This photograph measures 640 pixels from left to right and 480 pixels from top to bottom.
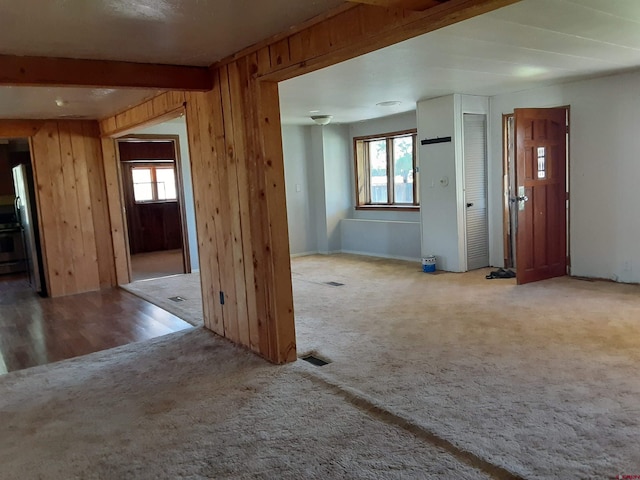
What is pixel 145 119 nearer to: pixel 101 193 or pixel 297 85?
pixel 297 85

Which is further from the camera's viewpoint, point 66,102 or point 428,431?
point 66,102

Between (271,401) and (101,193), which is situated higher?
(101,193)

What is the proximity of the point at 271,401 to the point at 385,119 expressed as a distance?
19.1 ft

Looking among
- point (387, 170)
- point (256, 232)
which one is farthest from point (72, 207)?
point (387, 170)

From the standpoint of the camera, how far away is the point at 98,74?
3.30m

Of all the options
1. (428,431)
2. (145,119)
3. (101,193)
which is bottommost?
(428,431)

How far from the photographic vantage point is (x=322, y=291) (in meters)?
5.64

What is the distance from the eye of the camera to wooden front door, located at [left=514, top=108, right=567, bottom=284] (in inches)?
212

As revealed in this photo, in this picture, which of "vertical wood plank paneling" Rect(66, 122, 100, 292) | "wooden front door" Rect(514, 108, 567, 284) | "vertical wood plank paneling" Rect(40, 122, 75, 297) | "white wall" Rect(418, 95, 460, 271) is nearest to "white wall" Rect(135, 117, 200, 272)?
"vertical wood plank paneling" Rect(66, 122, 100, 292)

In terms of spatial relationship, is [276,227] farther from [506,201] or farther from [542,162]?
[506,201]

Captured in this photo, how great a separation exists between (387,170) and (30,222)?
17.0 feet

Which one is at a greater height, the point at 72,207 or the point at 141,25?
the point at 141,25

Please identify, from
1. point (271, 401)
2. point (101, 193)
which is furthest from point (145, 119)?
point (271, 401)

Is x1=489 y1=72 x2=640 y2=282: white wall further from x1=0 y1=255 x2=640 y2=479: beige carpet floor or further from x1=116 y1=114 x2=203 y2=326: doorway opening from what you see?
x1=116 y1=114 x2=203 y2=326: doorway opening
